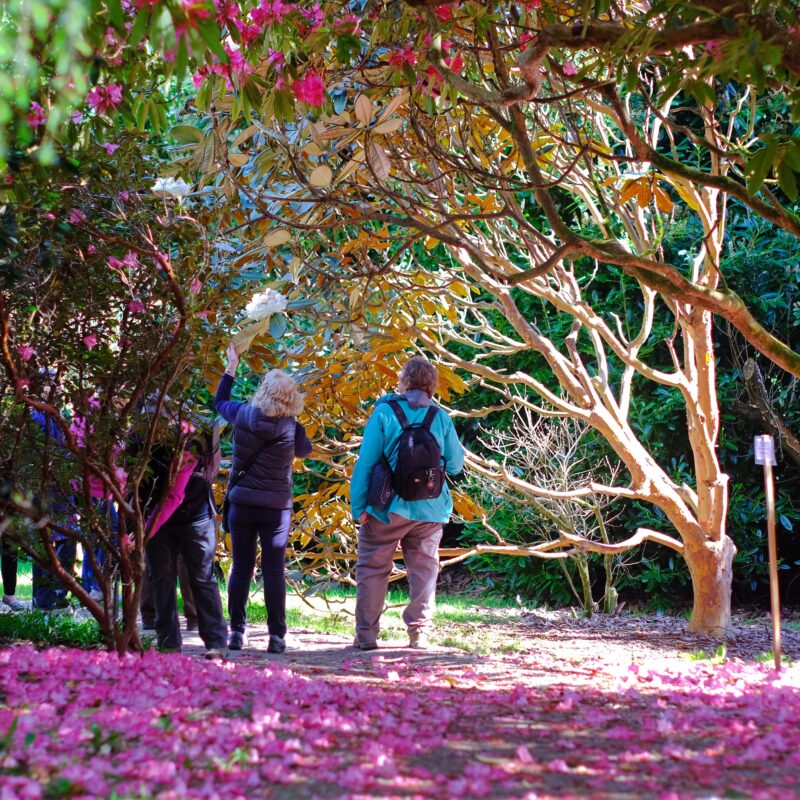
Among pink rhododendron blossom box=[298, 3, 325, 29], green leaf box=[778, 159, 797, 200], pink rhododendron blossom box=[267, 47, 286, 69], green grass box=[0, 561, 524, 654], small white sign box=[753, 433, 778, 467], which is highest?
pink rhododendron blossom box=[298, 3, 325, 29]

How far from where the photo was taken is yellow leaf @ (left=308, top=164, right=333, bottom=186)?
4496 millimetres

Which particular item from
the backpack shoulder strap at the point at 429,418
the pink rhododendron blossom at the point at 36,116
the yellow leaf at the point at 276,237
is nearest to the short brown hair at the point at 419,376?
the backpack shoulder strap at the point at 429,418

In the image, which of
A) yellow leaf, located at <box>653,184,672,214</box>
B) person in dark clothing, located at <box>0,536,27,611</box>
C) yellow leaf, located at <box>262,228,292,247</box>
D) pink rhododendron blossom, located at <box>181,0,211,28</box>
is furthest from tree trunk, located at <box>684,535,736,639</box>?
pink rhododendron blossom, located at <box>181,0,211,28</box>

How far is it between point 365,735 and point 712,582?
14.1 ft

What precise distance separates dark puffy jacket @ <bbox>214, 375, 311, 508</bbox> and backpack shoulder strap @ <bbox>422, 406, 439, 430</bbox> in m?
0.78

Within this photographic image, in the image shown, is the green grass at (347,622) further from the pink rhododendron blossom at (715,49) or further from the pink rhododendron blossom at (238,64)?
the pink rhododendron blossom at (715,49)

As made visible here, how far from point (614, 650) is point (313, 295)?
3146 millimetres

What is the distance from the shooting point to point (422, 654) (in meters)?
5.66

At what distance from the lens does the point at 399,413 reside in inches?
226

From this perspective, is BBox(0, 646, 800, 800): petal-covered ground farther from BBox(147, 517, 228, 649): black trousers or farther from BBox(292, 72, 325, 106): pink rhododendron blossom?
BBox(292, 72, 325, 106): pink rhododendron blossom

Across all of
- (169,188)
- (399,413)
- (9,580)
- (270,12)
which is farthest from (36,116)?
(9,580)

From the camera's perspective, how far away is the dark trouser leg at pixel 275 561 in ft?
18.9

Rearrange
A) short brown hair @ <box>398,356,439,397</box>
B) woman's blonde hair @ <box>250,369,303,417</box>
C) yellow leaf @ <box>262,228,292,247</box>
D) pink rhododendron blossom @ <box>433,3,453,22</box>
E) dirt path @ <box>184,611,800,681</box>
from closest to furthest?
pink rhododendron blossom @ <box>433,3,453,22</box> < yellow leaf @ <box>262,228,292,247</box> < dirt path @ <box>184,611,800,681</box> < woman's blonde hair @ <box>250,369,303,417</box> < short brown hair @ <box>398,356,439,397</box>

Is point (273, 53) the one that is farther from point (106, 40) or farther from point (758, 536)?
point (758, 536)
